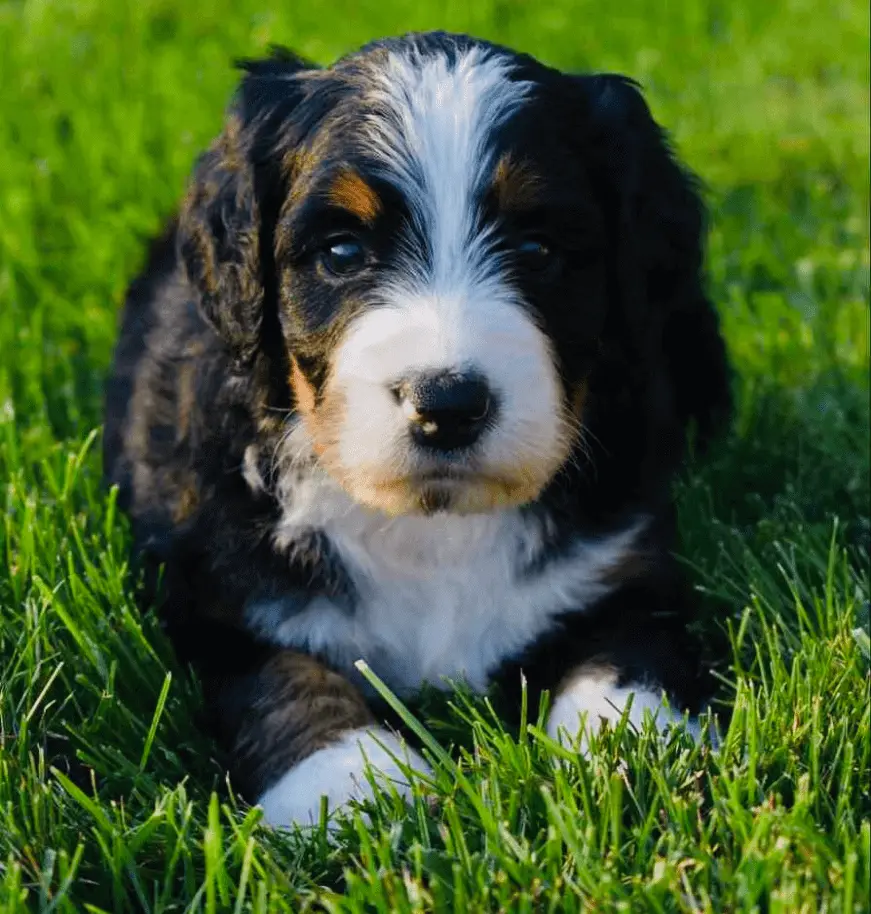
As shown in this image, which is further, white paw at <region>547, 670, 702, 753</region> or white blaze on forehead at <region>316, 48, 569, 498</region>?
white paw at <region>547, 670, 702, 753</region>

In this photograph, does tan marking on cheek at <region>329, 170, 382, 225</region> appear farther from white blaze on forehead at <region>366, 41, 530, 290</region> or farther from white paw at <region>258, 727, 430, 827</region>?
white paw at <region>258, 727, 430, 827</region>

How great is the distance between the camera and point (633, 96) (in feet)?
11.3

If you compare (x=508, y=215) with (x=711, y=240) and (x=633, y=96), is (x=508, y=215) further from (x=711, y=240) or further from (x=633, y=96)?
(x=711, y=240)

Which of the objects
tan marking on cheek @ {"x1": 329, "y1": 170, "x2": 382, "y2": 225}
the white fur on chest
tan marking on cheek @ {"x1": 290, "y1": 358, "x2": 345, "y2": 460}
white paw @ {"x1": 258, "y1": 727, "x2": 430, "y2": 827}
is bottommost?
white paw @ {"x1": 258, "y1": 727, "x2": 430, "y2": 827}

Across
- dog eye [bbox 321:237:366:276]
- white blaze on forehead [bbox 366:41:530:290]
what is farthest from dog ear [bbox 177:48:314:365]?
white blaze on forehead [bbox 366:41:530:290]

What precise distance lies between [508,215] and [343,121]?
0.42 m

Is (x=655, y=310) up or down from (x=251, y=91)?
down

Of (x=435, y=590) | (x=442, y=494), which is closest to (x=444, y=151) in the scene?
(x=442, y=494)

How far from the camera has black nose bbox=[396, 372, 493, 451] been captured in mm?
2781

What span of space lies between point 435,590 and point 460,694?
480 millimetres

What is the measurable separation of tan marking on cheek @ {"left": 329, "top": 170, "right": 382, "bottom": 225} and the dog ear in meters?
0.29

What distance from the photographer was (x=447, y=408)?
9.16ft

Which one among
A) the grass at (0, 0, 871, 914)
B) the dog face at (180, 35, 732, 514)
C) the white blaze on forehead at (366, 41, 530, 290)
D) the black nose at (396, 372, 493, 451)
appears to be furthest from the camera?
the white blaze on forehead at (366, 41, 530, 290)

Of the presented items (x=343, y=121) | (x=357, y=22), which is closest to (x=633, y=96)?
(x=343, y=121)
